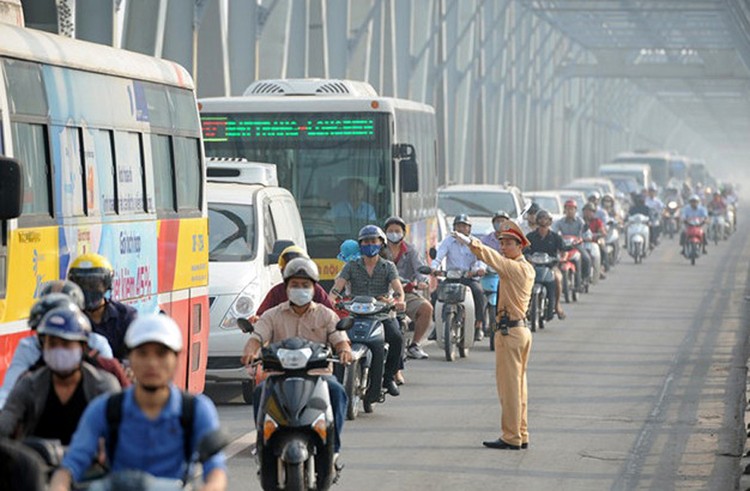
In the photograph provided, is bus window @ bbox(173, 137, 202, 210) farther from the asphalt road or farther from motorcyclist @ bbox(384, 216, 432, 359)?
motorcyclist @ bbox(384, 216, 432, 359)

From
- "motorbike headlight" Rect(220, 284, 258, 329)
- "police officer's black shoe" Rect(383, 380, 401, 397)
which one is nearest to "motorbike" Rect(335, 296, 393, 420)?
A: "police officer's black shoe" Rect(383, 380, 401, 397)

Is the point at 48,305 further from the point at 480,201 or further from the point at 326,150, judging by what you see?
the point at 480,201

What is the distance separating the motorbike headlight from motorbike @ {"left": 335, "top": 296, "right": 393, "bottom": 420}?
67.1 inches

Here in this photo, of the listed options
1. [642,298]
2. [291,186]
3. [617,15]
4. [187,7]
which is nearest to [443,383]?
[291,186]

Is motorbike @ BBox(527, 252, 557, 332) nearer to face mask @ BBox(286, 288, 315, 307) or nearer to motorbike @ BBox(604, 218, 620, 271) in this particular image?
motorbike @ BBox(604, 218, 620, 271)

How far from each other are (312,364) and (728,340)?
1394 centimetres

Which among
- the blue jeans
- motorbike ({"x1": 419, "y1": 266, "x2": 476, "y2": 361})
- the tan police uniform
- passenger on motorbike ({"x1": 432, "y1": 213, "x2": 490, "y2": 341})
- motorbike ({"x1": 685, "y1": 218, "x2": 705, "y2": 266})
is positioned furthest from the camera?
motorbike ({"x1": 685, "y1": 218, "x2": 705, "y2": 266})

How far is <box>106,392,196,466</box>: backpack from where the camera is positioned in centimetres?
677

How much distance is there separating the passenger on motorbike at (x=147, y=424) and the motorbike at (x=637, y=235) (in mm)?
38870

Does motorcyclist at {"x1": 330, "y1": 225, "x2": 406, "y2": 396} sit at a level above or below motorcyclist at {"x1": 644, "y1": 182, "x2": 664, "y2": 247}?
above

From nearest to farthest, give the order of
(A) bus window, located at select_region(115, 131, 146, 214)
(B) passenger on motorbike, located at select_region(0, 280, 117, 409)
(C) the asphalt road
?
(B) passenger on motorbike, located at select_region(0, 280, 117, 409)
(C) the asphalt road
(A) bus window, located at select_region(115, 131, 146, 214)

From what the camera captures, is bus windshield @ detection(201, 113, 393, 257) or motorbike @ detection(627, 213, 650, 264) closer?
bus windshield @ detection(201, 113, 393, 257)

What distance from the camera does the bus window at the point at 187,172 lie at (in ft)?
49.5

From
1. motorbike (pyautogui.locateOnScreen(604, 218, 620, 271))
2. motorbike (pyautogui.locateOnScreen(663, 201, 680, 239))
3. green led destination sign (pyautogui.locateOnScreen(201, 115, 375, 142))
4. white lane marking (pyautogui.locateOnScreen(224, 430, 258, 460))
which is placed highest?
green led destination sign (pyautogui.locateOnScreen(201, 115, 375, 142))
